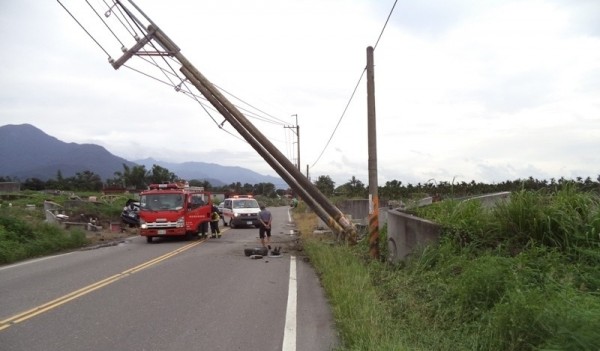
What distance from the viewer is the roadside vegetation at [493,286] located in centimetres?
499

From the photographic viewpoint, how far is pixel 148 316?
24.8 ft

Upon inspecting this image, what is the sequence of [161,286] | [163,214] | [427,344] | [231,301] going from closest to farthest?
[427,344], [231,301], [161,286], [163,214]

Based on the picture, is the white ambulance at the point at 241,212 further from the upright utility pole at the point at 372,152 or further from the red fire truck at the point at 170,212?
the upright utility pole at the point at 372,152

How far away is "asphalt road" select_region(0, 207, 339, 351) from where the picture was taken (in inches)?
250

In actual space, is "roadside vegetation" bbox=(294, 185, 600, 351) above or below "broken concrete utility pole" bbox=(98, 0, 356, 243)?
below

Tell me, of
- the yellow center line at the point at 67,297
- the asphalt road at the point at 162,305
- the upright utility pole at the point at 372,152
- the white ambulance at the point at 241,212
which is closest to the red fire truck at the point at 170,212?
the asphalt road at the point at 162,305

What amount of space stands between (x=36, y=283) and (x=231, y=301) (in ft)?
14.9

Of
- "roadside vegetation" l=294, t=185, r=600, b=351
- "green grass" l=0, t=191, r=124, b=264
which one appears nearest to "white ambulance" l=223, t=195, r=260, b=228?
"green grass" l=0, t=191, r=124, b=264

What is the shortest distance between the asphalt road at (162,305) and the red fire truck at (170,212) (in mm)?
5844

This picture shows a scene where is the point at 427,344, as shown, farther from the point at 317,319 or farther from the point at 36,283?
the point at 36,283

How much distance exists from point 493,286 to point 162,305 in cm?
508

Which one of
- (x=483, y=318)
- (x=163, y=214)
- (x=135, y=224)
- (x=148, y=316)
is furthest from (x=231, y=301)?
(x=135, y=224)

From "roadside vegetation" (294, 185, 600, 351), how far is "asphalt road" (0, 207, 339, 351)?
2.33 ft

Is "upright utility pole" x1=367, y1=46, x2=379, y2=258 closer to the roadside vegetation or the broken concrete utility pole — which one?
the roadside vegetation
